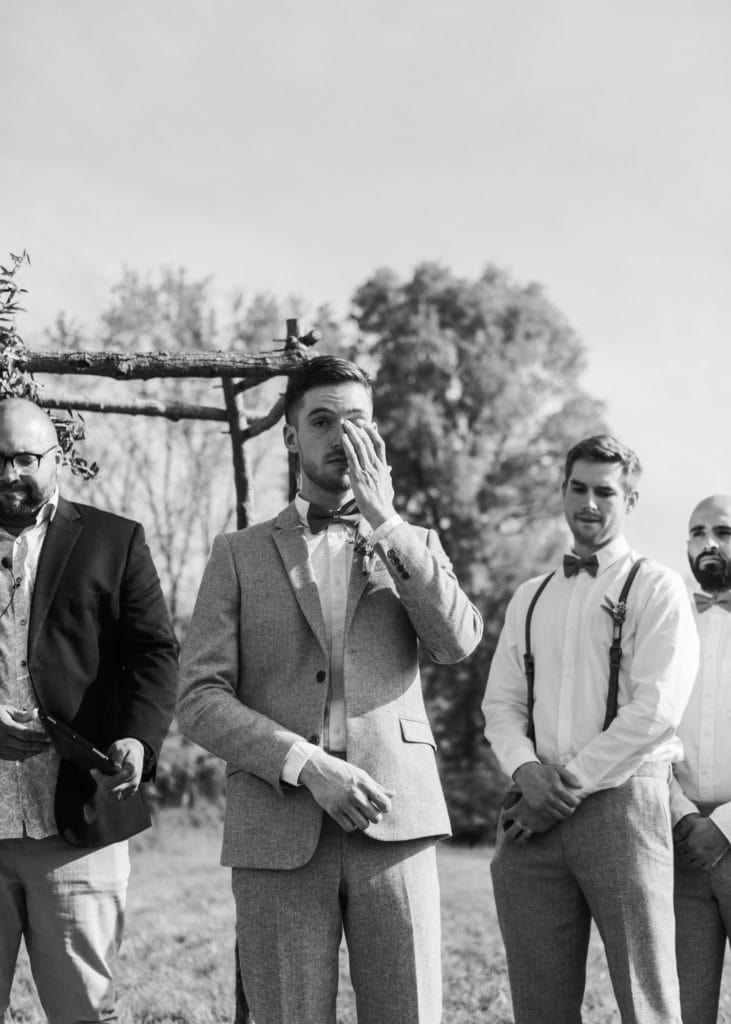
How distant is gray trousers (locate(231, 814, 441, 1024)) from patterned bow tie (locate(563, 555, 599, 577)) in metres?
1.34

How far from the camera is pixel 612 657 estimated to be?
387cm

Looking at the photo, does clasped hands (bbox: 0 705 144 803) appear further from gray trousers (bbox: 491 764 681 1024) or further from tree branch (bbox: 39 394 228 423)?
tree branch (bbox: 39 394 228 423)

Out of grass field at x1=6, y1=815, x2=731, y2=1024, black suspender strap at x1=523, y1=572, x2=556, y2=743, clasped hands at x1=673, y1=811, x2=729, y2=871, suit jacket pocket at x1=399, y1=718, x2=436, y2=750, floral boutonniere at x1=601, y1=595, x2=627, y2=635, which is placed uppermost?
floral boutonniere at x1=601, y1=595, x2=627, y2=635

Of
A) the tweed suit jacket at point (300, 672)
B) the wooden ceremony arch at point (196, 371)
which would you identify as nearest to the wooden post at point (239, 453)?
the wooden ceremony arch at point (196, 371)

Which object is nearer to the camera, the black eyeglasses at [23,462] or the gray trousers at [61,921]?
the gray trousers at [61,921]

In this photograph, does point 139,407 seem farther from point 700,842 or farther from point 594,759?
point 700,842

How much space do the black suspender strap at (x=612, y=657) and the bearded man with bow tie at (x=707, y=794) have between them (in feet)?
1.58

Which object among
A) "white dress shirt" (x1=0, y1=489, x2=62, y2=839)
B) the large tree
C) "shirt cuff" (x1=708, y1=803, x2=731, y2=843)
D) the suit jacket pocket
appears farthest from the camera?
the large tree

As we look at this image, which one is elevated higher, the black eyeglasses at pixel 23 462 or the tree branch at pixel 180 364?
the tree branch at pixel 180 364

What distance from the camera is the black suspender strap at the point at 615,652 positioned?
381 centimetres

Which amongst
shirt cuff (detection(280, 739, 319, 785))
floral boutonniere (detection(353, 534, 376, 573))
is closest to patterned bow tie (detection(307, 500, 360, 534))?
floral boutonniere (detection(353, 534, 376, 573))

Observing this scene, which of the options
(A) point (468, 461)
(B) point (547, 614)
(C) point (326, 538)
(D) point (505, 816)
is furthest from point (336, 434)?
(A) point (468, 461)

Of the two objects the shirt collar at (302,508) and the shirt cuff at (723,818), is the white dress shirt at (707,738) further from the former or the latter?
the shirt collar at (302,508)

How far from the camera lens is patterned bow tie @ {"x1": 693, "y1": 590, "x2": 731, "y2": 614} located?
4355 millimetres
